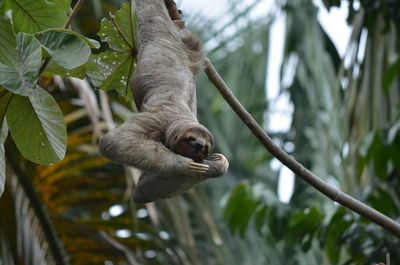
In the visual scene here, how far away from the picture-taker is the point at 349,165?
21.0ft

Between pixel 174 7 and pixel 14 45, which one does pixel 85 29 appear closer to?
pixel 174 7

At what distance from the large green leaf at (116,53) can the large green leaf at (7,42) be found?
106cm

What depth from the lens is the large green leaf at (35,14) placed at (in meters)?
2.98

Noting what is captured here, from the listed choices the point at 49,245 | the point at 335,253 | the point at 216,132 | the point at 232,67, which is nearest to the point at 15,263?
the point at 49,245

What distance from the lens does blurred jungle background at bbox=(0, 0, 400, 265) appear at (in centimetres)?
518

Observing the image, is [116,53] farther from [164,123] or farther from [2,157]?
[2,157]

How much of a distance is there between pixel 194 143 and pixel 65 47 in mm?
691

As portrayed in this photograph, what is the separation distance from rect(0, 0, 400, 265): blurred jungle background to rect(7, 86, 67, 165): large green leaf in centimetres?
1

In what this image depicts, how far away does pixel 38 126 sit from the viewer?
2875 mm

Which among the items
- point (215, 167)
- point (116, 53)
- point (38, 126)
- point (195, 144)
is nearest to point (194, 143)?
point (195, 144)

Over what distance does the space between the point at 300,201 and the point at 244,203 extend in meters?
3.44

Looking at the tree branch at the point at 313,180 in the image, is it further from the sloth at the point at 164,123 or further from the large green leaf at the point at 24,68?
the large green leaf at the point at 24,68

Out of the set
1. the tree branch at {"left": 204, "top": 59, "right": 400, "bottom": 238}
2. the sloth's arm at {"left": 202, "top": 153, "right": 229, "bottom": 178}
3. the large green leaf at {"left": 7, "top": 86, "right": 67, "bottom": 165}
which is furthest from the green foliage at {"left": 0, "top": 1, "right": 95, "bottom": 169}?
the tree branch at {"left": 204, "top": 59, "right": 400, "bottom": 238}

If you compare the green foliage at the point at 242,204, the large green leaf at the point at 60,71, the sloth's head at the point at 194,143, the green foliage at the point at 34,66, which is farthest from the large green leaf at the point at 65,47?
the green foliage at the point at 242,204
